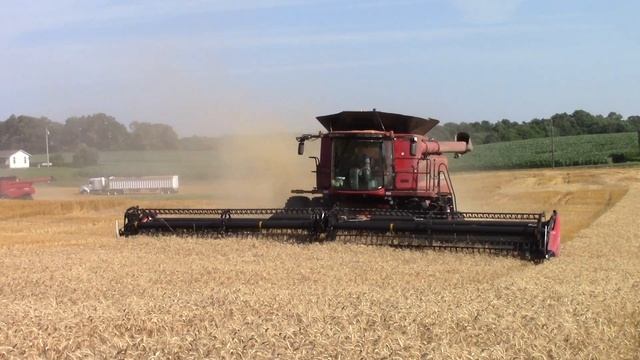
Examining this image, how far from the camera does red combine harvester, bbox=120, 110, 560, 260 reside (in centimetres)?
1155

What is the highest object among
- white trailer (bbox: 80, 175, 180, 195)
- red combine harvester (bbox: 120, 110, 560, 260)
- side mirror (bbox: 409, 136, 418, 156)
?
side mirror (bbox: 409, 136, 418, 156)

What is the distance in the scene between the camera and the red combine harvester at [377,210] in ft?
37.9

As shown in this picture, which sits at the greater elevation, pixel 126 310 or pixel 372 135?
pixel 372 135

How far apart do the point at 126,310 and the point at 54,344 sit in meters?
1.22

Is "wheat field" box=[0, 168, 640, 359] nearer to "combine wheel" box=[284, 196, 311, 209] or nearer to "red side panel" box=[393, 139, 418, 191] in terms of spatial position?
"combine wheel" box=[284, 196, 311, 209]

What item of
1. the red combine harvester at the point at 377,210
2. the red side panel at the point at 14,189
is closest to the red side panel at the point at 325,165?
the red combine harvester at the point at 377,210

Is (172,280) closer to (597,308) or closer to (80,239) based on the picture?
(597,308)

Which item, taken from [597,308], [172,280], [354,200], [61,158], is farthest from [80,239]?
[61,158]

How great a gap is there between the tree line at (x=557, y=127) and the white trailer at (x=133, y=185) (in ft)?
149

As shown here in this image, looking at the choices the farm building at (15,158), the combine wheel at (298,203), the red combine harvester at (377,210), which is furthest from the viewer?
the farm building at (15,158)

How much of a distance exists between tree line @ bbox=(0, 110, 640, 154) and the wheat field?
123ft

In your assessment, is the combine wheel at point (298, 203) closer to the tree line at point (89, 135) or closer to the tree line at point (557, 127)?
the tree line at point (89, 135)

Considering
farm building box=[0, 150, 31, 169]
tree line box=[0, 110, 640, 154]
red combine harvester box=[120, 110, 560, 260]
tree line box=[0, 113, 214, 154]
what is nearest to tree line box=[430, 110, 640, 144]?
tree line box=[0, 110, 640, 154]

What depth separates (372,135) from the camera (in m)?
14.0
